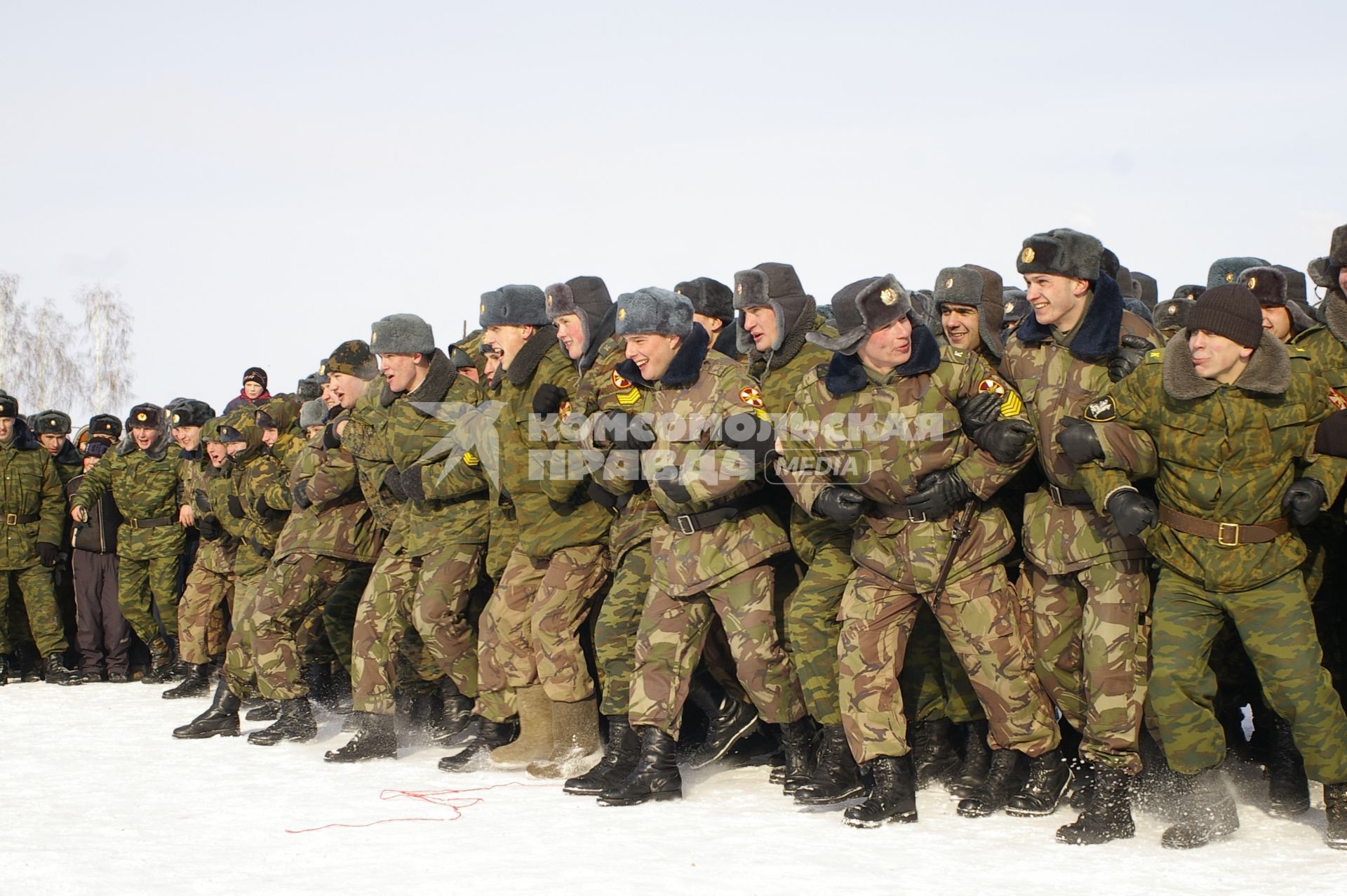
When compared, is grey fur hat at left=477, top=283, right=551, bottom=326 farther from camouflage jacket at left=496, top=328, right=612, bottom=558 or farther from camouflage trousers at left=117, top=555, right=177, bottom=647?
camouflage trousers at left=117, top=555, right=177, bottom=647

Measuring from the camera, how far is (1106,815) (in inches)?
226

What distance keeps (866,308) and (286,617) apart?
452 centimetres

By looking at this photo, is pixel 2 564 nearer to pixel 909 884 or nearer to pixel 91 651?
pixel 91 651

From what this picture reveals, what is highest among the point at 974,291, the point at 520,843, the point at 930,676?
the point at 974,291

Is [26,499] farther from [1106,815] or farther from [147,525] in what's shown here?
[1106,815]

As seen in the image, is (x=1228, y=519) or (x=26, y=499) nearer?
(x=1228, y=519)

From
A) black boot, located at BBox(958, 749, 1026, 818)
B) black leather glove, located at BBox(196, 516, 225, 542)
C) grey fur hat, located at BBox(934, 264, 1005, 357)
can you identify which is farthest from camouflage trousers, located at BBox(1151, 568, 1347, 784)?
black leather glove, located at BBox(196, 516, 225, 542)

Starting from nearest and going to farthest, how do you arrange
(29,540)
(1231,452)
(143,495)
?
(1231,452), (143,495), (29,540)

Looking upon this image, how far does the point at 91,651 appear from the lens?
1240cm

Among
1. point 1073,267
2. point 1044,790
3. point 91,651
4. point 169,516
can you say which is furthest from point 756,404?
point 91,651

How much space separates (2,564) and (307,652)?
4.07m

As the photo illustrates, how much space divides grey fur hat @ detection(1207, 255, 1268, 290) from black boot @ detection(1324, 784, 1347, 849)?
2489mm

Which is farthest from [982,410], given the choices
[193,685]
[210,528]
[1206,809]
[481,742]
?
[193,685]

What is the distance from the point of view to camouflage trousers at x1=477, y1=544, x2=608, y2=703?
760 cm
